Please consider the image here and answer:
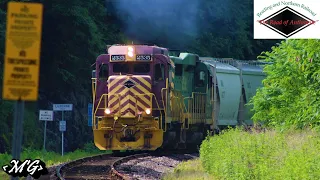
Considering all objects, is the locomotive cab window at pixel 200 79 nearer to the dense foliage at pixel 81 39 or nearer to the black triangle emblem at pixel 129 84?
the black triangle emblem at pixel 129 84

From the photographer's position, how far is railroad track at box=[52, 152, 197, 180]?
54.3 ft

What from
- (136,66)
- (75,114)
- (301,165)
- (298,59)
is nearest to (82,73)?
(75,114)

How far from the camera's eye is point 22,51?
17.3ft

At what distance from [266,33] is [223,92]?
355 inches

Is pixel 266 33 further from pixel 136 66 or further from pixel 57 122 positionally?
pixel 57 122

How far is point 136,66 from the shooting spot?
21703 millimetres

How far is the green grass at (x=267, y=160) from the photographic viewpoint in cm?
937

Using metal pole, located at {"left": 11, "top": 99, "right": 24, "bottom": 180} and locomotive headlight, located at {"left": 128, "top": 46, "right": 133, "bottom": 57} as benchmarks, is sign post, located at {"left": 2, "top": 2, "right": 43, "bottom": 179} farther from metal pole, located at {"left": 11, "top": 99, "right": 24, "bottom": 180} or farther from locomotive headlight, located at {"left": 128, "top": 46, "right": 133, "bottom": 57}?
locomotive headlight, located at {"left": 128, "top": 46, "right": 133, "bottom": 57}

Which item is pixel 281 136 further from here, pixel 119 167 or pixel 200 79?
pixel 200 79

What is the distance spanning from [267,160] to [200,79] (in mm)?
14080

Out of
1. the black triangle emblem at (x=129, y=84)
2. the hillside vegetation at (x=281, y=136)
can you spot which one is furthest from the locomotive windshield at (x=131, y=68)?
the hillside vegetation at (x=281, y=136)

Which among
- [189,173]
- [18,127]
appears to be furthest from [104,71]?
[18,127]

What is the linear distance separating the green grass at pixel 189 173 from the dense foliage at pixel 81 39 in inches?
390

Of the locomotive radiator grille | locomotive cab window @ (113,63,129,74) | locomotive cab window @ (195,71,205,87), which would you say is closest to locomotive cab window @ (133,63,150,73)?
locomotive cab window @ (113,63,129,74)
